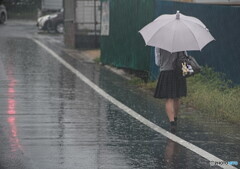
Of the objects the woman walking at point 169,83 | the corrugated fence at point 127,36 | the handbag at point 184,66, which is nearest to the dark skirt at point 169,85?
the woman walking at point 169,83

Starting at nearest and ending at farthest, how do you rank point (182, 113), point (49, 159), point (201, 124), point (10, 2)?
point (49, 159) → point (201, 124) → point (182, 113) → point (10, 2)

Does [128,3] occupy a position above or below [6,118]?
above

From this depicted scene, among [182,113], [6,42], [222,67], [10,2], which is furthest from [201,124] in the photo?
[10,2]

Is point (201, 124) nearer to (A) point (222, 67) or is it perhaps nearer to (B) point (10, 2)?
(A) point (222, 67)

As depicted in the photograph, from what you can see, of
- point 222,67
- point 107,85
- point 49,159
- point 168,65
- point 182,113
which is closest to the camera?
point 49,159

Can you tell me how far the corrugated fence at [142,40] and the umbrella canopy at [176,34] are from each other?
123 inches

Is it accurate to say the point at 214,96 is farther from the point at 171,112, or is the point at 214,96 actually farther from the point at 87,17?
the point at 87,17

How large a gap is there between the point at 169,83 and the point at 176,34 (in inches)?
29.9

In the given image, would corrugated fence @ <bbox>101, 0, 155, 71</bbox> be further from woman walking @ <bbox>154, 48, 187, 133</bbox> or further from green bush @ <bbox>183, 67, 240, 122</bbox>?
woman walking @ <bbox>154, 48, 187, 133</bbox>

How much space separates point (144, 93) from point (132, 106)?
1970mm

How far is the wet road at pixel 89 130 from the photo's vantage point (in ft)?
27.1

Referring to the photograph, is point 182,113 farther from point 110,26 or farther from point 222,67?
point 110,26

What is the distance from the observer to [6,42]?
27.4 meters

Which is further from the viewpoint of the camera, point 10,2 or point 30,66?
point 10,2
